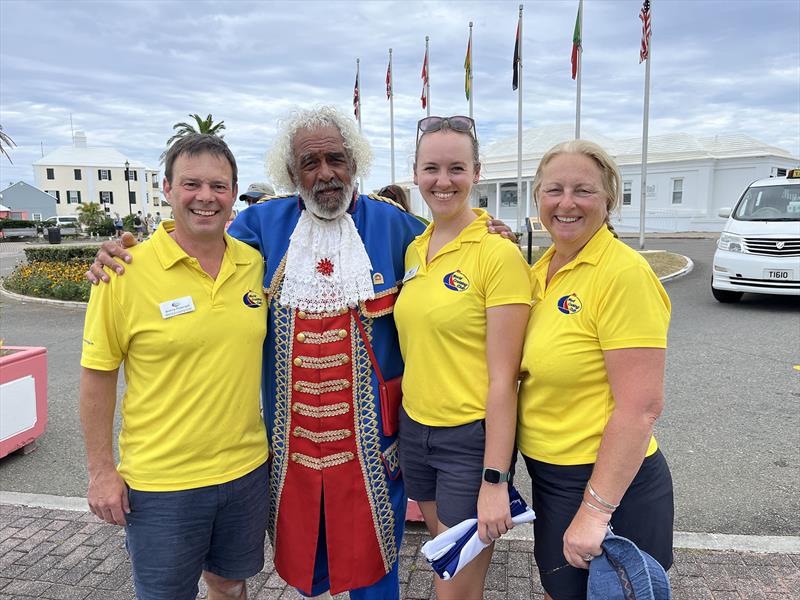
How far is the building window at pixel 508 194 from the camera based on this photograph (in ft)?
120

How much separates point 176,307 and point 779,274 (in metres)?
9.63

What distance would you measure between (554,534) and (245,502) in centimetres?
112

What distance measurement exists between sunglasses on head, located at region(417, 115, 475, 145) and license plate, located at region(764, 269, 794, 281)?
8726 millimetres

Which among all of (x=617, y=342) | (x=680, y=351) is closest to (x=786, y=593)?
(x=617, y=342)

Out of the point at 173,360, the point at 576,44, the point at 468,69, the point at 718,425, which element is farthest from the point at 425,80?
the point at 173,360

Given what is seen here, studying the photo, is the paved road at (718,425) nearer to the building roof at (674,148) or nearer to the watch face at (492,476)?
the watch face at (492,476)

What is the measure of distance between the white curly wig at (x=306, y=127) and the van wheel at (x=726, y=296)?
925 centimetres

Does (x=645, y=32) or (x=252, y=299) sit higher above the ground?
(x=645, y=32)

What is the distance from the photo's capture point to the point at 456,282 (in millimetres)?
2039

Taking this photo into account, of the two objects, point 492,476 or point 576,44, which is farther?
point 576,44

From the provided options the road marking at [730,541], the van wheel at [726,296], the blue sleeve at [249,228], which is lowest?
the road marking at [730,541]

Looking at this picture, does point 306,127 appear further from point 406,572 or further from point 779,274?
point 779,274

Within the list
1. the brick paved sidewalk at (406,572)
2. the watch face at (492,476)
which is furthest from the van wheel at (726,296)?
the watch face at (492,476)

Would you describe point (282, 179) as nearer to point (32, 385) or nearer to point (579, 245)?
point (579, 245)
